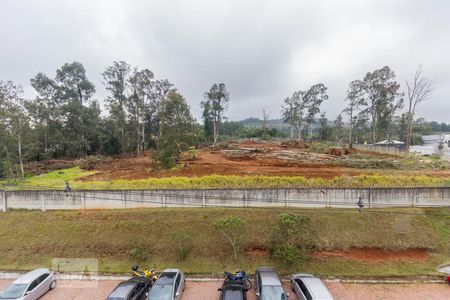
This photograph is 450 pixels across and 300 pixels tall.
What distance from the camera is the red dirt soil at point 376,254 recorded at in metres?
11.4

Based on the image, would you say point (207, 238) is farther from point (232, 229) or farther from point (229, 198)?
point (229, 198)

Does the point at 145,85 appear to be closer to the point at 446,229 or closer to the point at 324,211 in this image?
the point at 324,211

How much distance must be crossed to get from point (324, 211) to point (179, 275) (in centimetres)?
908

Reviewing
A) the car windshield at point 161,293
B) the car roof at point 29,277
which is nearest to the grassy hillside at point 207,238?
the car roof at point 29,277

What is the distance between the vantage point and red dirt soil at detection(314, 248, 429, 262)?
11.4m

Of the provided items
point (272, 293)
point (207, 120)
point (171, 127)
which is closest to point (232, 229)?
point (272, 293)

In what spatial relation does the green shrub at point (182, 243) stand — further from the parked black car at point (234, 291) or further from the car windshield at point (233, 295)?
the car windshield at point (233, 295)

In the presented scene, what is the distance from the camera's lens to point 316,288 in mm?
8328

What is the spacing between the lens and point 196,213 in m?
13.7

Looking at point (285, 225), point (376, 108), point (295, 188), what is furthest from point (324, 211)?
point (376, 108)

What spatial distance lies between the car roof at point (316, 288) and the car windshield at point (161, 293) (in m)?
5.23

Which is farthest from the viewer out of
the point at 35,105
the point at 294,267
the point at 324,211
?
the point at 35,105

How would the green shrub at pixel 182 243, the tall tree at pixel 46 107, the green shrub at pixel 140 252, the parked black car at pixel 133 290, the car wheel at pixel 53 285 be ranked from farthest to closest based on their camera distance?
the tall tree at pixel 46 107 → the green shrub at pixel 140 252 → the green shrub at pixel 182 243 → the car wheel at pixel 53 285 → the parked black car at pixel 133 290

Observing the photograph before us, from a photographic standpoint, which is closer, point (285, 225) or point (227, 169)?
point (285, 225)
